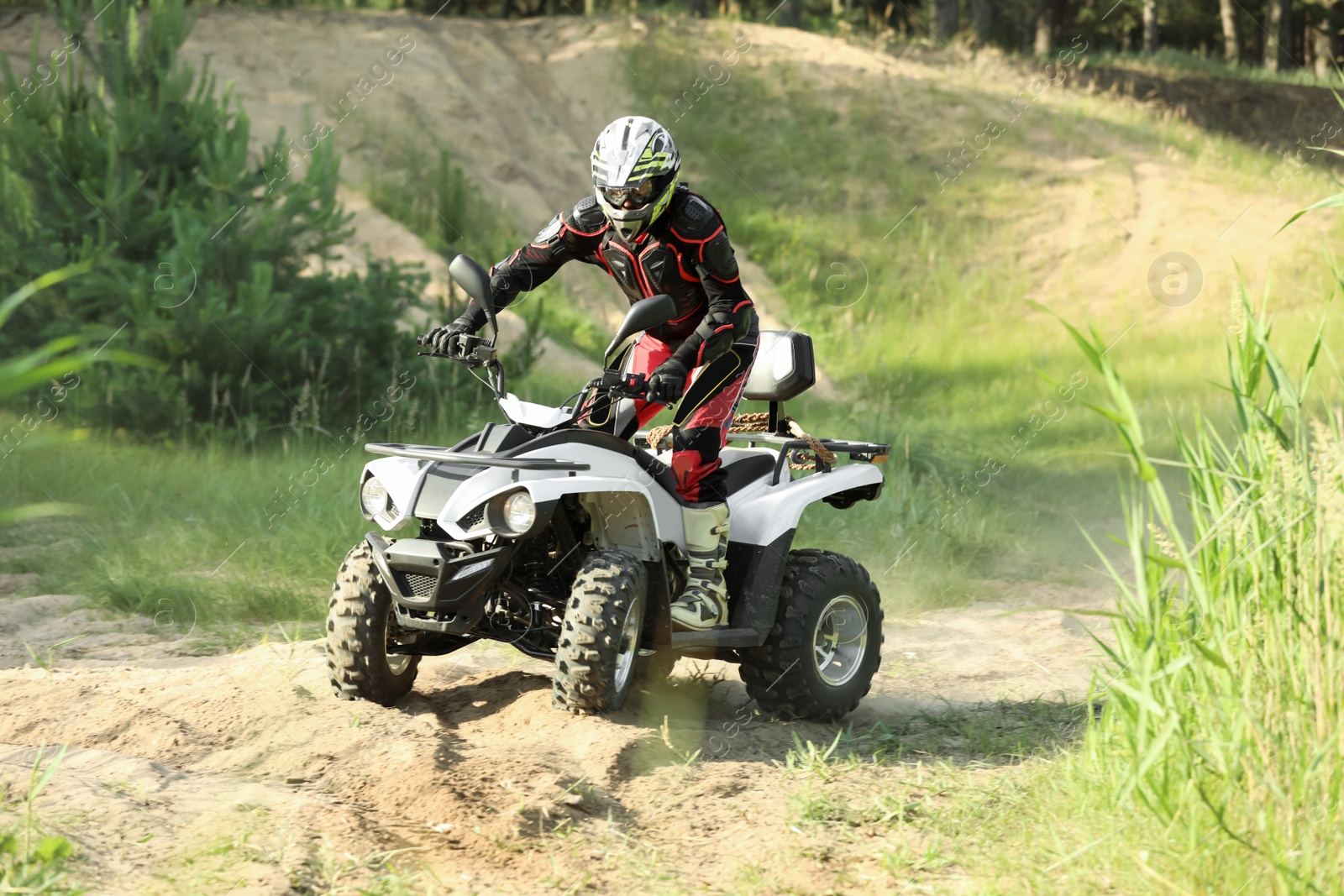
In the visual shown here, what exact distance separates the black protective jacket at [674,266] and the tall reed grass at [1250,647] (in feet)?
6.50

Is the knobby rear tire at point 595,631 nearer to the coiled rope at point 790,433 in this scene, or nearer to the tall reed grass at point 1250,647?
the coiled rope at point 790,433

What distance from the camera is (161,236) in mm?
10953

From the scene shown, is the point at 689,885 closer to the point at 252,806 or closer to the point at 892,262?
the point at 252,806

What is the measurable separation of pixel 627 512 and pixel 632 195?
119 centimetres

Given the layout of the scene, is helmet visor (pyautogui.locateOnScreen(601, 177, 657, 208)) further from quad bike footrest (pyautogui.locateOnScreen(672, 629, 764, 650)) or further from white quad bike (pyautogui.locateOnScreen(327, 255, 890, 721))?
quad bike footrest (pyautogui.locateOnScreen(672, 629, 764, 650))

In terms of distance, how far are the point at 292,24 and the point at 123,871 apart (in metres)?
19.2

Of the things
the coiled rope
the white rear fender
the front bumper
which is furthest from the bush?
the front bumper

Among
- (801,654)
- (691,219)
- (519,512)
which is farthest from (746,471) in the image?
(519,512)

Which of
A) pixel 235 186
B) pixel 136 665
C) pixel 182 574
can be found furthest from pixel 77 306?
pixel 136 665

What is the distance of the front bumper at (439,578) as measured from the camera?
461cm

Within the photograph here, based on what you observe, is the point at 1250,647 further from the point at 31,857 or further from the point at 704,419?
the point at 31,857

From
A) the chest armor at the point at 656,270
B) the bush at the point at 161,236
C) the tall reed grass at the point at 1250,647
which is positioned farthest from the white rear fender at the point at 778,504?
the bush at the point at 161,236

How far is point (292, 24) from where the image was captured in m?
20.6

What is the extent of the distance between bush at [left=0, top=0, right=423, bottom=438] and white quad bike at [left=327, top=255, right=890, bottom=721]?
5.36 meters
